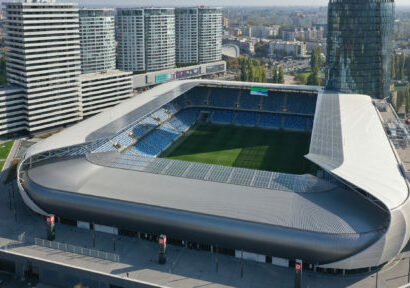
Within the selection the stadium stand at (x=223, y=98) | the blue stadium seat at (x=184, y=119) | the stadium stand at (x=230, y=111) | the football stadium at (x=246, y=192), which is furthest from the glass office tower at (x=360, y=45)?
the blue stadium seat at (x=184, y=119)

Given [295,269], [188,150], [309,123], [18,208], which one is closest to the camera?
[295,269]

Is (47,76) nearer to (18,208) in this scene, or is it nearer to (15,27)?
(15,27)

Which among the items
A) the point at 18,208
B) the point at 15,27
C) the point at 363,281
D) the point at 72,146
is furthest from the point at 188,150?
the point at 363,281

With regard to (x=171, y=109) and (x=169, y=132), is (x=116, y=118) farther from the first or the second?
(x=171, y=109)

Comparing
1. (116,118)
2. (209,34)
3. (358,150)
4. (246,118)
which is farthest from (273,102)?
(209,34)

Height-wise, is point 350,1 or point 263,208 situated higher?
point 350,1

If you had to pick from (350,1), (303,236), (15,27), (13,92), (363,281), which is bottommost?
(363,281)
